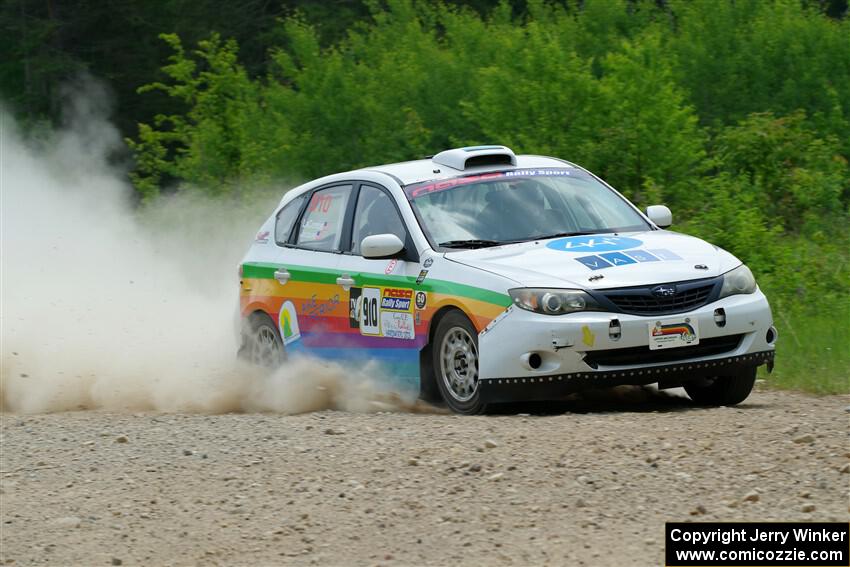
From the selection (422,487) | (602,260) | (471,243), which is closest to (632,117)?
(471,243)

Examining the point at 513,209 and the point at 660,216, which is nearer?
the point at 513,209

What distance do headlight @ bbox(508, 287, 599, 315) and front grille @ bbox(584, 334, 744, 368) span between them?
0.28 m

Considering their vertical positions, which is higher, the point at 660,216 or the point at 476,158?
the point at 476,158

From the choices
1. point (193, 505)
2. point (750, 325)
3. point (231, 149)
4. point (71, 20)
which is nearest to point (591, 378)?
point (750, 325)

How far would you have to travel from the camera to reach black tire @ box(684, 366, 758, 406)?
29.9 feet

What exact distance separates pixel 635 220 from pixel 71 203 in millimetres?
16166

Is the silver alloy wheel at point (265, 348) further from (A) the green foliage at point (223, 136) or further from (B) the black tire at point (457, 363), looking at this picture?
(A) the green foliage at point (223, 136)

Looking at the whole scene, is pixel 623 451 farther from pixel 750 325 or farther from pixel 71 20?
pixel 71 20

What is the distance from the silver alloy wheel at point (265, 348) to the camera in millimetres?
10883

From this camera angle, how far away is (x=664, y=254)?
8.92 m

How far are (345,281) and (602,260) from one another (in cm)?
200

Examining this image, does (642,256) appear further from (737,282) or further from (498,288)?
(498,288)

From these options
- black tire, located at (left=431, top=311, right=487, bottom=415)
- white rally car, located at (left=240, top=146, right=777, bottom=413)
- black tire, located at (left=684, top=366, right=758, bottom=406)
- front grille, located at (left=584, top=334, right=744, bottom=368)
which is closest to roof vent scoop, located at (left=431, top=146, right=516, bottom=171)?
white rally car, located at (left=240, top=146, right=777, bottom=413)

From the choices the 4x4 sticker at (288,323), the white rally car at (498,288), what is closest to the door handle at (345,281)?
the white rally car at (498,288)
